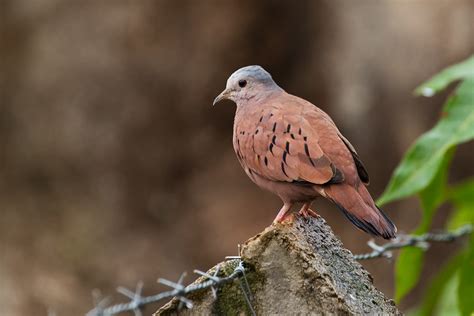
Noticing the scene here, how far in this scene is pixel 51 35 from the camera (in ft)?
26.2

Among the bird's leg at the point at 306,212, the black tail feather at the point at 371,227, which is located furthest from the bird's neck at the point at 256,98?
the black tail feather at the point at 371,227

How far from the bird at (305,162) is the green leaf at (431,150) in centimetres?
61

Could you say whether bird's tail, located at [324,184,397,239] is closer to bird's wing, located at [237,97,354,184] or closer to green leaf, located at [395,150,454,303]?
bird's wing, located at [237,97,354,184]

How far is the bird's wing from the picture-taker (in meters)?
3.02

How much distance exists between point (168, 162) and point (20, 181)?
1503mm

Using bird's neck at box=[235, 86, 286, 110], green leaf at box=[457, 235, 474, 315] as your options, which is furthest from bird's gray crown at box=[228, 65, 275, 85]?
green leaf at box=[457, 235, 474, 315]

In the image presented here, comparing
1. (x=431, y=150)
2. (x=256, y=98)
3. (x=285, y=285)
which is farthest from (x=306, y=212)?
(x=431, y=150)

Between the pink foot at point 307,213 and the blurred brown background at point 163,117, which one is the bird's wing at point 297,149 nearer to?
the pink foot at point 307,213

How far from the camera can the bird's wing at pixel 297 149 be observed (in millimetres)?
3018

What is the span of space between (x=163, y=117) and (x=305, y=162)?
5.20 m

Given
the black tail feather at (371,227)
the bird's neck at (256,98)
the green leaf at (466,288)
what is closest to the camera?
the black tail feather at (371,227)

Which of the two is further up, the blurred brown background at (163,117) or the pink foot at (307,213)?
the blurred brown background at (163,117)

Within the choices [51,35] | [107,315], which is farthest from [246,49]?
[107,315]

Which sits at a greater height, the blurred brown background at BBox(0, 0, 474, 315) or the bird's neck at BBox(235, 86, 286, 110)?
the blurred brown background at BBox(0, 0, 474, 315)
